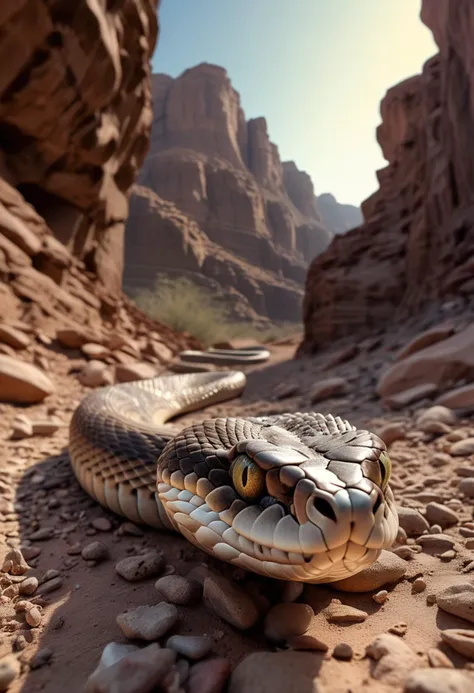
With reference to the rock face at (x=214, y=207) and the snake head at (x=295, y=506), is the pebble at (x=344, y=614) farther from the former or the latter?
the rock face at (x=214, y=207)

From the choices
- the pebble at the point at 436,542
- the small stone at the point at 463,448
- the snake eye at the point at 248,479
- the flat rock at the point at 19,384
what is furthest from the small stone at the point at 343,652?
the flat rock at the point at 19,384

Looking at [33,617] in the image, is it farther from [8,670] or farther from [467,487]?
[467,487]

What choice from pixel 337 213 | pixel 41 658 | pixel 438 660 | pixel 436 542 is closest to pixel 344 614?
pixel 438 660

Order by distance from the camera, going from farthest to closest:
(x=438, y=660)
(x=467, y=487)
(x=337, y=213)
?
(x=337, y=213)
(x=467, y=487)
(x=438, y=660)

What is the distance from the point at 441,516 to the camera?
5.99 feet

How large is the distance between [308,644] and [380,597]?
38 cm

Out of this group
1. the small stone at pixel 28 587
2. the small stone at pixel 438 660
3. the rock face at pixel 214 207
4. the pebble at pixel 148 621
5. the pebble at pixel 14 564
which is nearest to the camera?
the small stone at pixel 438 660

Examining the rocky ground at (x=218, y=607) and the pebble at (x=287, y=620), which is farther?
the pebble at (x=287, y=620)

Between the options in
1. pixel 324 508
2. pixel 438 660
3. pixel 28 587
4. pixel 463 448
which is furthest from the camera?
pixel 463 448

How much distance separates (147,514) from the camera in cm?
203

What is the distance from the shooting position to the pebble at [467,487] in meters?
2.01

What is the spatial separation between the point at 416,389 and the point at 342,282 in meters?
6.42

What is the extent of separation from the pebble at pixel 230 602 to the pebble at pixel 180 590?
38 millimetres

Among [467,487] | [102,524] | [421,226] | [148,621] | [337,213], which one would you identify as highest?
[337,213]
